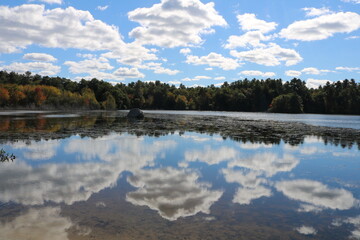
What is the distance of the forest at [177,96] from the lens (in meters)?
99.4

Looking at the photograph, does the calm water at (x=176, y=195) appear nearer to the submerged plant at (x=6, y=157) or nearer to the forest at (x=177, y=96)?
the submerged plant at (x=6, y=157)

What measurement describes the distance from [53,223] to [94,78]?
138 m

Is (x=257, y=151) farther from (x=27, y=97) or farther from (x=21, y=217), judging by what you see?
(x=27, y=97)

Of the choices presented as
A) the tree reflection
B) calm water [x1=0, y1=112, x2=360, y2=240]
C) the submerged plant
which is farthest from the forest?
calm water [x1=0, y1=112, x2=360, y2=240]

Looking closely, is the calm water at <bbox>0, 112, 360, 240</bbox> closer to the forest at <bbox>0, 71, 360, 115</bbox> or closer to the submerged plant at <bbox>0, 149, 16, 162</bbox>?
the submerged plant at <bbox>0, 149, 16, 162</bbox>

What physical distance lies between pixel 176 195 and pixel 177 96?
15005 centimetres

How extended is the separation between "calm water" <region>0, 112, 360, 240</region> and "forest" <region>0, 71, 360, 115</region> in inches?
3606

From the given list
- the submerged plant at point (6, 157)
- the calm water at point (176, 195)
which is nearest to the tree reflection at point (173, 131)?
the submerged plant at point (6, 157)

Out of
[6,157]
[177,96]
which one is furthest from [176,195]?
[177,96]

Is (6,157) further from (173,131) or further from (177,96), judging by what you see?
(177,96)

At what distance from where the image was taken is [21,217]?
658 cm

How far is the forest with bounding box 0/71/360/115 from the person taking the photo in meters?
99.4

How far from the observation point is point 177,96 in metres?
158

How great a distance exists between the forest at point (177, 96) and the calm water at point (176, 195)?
3606 inches
